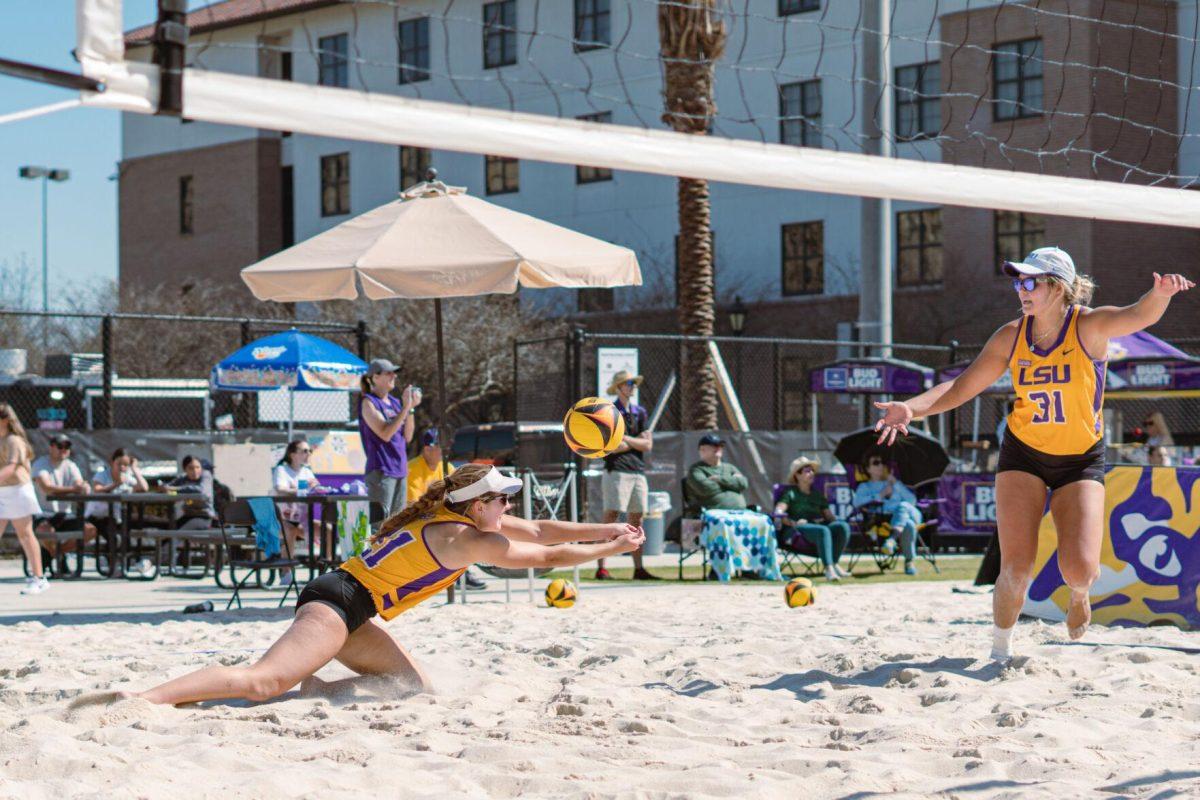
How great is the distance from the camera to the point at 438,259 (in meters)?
8.84

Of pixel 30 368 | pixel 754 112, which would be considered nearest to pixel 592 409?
pixel 754 112

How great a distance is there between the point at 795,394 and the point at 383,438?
1925cm

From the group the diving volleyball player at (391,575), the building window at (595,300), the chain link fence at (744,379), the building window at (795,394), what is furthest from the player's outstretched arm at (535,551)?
the building window at (595,300)

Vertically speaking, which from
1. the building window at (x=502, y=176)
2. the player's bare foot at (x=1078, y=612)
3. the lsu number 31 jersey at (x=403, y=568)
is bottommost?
the player's bare foot at (x=1078, y=612)

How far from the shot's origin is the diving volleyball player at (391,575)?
203 inches

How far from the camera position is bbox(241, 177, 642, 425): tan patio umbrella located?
8719 mm

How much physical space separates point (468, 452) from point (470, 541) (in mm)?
10453

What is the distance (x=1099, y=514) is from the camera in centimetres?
566

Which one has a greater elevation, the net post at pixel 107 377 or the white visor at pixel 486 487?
the net post at pixel 107 377

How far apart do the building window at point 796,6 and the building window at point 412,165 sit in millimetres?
8214

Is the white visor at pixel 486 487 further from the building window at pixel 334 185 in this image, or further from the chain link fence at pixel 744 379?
the building window at pixel 334 185

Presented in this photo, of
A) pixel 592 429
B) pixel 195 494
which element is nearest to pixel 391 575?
pixel 592 429

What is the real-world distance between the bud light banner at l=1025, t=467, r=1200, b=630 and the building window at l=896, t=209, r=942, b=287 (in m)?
19.5

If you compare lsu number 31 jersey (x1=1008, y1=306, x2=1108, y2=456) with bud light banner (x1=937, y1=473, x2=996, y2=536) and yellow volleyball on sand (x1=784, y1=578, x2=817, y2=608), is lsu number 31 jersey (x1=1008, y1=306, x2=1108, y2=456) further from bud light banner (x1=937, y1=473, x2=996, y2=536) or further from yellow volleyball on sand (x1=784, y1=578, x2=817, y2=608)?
bud light banner (x1=937, y1=473, x2=996, y2=536)
